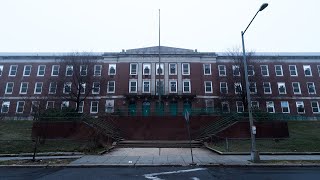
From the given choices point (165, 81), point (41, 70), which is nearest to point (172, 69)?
point (165, 81)

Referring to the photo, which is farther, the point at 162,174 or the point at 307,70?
the point at 307,70

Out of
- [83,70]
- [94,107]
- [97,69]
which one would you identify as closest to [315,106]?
[94,107]

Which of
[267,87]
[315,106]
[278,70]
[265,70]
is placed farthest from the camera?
[278,70]

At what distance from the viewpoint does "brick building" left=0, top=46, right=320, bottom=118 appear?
40.7 metres

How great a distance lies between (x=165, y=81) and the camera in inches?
1678

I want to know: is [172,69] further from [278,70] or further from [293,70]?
[293,70]

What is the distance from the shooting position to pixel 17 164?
40.6 feet

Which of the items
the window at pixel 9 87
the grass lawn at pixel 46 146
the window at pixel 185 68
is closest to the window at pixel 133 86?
the window at pixel 185 68

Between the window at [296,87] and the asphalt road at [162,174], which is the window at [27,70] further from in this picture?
the window at [296,87]

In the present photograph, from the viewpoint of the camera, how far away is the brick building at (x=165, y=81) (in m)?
40.7

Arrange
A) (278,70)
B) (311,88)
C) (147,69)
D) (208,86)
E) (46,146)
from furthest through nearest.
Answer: (278,70), (311,88), (147,69), (208,86), (46,146)

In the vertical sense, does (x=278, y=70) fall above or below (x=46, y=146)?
above

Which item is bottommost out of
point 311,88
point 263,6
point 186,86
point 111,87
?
point 263,6

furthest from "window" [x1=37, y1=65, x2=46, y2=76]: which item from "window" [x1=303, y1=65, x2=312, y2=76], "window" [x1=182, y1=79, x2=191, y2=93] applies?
"window" [x1=303, y1=65, x2=312, y2=76]
